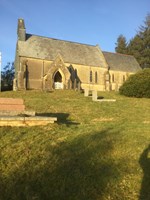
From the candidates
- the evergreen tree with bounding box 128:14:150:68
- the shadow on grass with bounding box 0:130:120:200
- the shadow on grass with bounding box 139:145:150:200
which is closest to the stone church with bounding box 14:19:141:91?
the evergreen tree with bounding box 128:14:150:68

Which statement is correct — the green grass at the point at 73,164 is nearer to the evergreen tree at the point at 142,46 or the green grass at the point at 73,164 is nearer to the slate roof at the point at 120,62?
the slate roof at the point at 120,62

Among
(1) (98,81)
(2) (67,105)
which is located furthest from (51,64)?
(2) (67,105)

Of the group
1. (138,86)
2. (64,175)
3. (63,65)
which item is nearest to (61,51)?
(63,65)

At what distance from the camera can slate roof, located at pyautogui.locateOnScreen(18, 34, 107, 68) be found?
51719 millimetres

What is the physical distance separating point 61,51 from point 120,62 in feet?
50.8

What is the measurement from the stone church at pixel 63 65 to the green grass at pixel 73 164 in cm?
3662

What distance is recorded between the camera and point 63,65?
1940 inches

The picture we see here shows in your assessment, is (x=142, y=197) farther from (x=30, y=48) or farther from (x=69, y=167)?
(x=30, y=48)

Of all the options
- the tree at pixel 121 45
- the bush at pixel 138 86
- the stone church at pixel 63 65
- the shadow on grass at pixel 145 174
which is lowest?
the shadow on grass at pixel 145 174

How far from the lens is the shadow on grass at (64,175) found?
5660mm

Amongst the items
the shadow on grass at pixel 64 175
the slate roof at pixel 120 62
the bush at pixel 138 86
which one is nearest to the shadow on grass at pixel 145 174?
the shadow on grass at pixel 64 175

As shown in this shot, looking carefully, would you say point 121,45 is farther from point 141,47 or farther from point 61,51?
point 61,51

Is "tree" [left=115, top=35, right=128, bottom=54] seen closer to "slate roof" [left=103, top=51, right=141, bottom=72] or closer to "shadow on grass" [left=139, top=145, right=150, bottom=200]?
"slate roof" [left=103, top=51, right=141, bottom=72]

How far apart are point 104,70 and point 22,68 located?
59.0 feet
